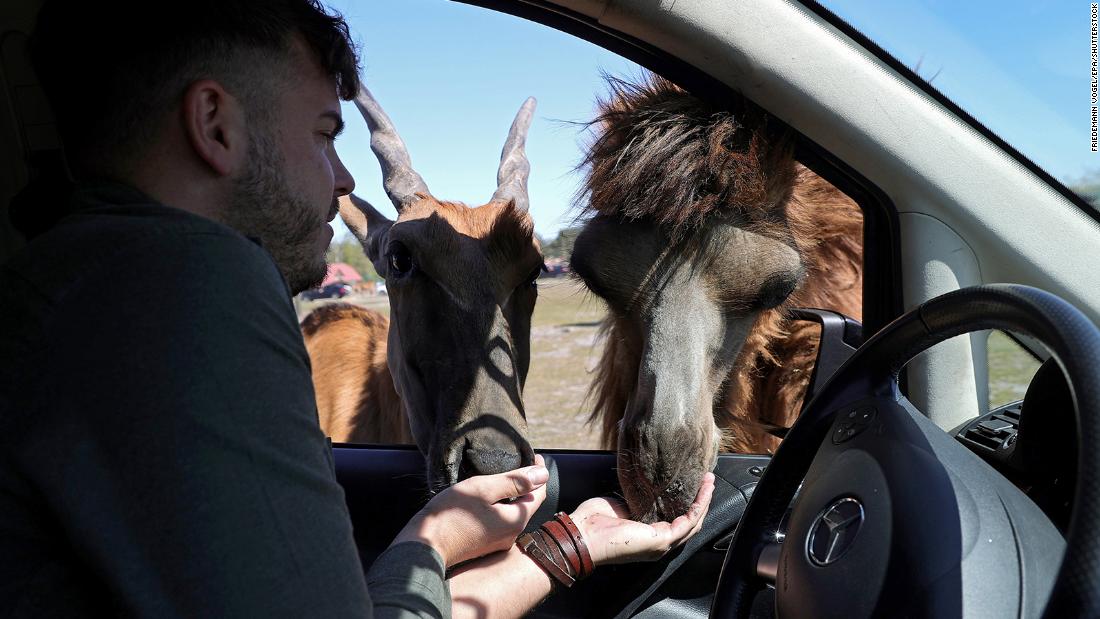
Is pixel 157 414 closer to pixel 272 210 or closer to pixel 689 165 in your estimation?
pixel 272 210

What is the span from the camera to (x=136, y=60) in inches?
52.0

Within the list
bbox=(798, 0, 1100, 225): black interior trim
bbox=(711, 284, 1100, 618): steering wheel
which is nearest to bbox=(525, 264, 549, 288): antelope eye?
bbox=(798, 0, 1100, 225): black interior trim

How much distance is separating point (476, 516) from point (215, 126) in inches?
39.0

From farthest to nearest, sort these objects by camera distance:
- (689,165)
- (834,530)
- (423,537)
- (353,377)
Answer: (353,377) < (689,165) < (423,537) < (834,530)

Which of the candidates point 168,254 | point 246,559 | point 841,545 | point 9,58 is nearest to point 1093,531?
point 841,545

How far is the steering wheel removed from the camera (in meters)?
0.93

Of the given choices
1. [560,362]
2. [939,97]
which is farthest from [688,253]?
[560,362]

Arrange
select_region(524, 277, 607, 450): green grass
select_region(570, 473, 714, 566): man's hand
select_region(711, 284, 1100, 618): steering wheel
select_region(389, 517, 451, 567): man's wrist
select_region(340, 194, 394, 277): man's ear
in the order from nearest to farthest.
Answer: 1. select_region(711, 284, 1100, 618): steering wheel
2. select_region(389, 517, 451, 567): man's wrist
3. select_region(570, 473, 714, 566): man's hand
4. select_region(524, 277, 607, 450): green grass
5. select_region(340, 194, 394, 277): man's ear

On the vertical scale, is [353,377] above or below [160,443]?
below

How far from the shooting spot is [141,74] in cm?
131

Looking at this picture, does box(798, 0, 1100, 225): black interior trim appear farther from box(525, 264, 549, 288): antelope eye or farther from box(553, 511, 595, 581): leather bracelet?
box(525, 264, 549, 288): antelope eye

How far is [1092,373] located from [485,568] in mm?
1339

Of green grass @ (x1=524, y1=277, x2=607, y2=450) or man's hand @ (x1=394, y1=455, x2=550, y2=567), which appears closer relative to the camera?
man's hand @ (x1=394, y1=455, x2=550, y2=567)

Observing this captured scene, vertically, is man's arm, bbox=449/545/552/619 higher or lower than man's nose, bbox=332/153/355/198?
lower
